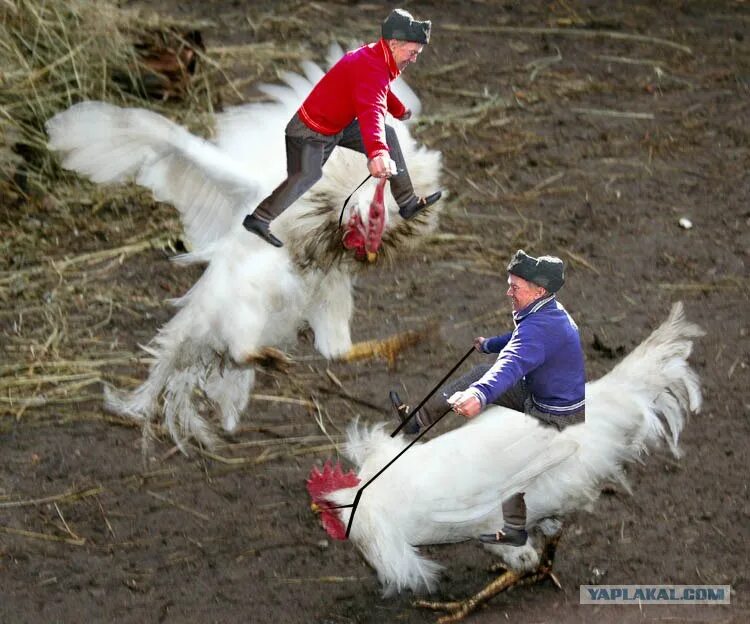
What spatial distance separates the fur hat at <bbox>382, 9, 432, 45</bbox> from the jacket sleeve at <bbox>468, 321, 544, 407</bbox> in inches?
34.5

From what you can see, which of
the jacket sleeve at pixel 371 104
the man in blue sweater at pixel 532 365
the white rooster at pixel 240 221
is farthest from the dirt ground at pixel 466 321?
the jacket sleeve at pixel 371 104

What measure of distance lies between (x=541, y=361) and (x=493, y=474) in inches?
29.3

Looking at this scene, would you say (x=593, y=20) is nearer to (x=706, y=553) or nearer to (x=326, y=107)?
(x=706, y=553)

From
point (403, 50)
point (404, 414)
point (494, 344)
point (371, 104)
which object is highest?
point (403, 50)

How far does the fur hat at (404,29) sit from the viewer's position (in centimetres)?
303

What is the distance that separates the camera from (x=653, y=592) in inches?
175

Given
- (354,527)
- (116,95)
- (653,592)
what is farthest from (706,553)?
(116,95)

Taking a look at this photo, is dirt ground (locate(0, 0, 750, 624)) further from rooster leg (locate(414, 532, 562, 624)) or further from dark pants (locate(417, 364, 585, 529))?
dark pants (locate(417, 364, 585, 529))

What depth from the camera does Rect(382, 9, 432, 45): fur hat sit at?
3.03 m

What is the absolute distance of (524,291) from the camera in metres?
3.27

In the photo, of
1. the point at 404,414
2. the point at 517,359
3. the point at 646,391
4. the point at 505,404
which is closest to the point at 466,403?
the point at 517,359

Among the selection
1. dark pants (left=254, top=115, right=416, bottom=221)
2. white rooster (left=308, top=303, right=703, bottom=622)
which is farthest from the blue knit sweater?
dark pants (left=254, top=115, right=416, bottom=221)

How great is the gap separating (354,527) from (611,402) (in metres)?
1.05

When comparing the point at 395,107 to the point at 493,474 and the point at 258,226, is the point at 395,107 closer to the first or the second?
the point at 258,226
